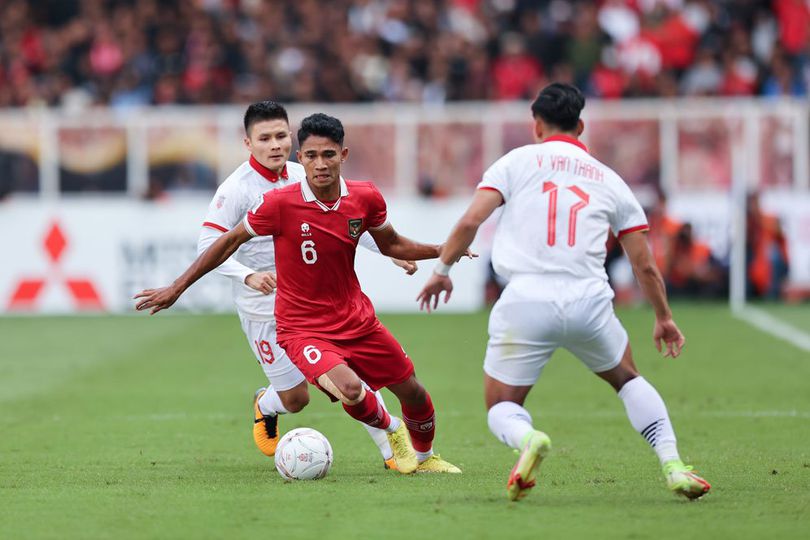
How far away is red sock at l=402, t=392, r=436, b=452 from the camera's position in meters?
8.52

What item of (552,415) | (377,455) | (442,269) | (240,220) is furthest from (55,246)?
(442,269)

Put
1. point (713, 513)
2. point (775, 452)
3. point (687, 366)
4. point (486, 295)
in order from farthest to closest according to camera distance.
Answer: point (486, 295) < point (687, 366) < point (775, 452) < point (713, 513)

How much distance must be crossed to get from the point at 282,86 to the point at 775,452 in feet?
50.8

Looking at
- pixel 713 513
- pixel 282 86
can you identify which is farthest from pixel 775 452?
pixel 282 86

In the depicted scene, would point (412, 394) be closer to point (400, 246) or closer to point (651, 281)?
point (400, 246)

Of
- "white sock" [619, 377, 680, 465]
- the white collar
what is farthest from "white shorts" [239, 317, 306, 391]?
"white sock" [619, 377, 680, 465]

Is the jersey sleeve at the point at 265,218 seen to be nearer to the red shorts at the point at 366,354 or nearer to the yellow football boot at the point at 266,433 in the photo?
the red shorts at the point at 366,354

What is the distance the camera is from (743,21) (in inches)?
949

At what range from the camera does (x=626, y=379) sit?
7387mm

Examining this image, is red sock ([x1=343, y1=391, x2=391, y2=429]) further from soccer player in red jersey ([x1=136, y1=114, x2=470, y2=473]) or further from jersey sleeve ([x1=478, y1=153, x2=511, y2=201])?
jersey sleeve ([x1=478, y1=153, x2=511, y2=201])

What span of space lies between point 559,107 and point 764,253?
15081mm

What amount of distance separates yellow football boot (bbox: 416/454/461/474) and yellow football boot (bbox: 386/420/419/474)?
2.5 inches

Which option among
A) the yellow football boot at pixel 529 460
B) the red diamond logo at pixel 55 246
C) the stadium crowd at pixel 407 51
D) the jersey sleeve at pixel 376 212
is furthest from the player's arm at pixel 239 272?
the stadium crowd at pixel 407 51

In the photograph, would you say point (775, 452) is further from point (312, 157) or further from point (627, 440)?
point (312, 157)
